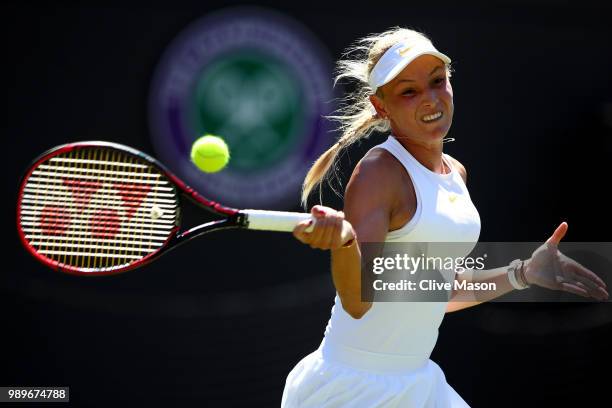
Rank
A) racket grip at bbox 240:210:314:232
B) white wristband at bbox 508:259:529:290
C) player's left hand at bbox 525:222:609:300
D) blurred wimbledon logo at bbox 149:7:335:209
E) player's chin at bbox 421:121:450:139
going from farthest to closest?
blurred wimbledon logo at bbox 149:7:335:209
white wristband at bbox 508:259:529:290
player's left hand at bbox 525:222:609:300
player's chin at bbox 421:121:450:139
racket grip at bbox 240:210:314:232

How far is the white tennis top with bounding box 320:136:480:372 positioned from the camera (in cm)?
234

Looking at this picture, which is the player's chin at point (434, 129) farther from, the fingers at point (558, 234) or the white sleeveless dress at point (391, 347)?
the fingers at point (558, 234)

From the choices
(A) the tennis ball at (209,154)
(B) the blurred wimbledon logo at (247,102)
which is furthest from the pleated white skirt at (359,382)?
(B) the blurred wimbledon logo at (247,102)

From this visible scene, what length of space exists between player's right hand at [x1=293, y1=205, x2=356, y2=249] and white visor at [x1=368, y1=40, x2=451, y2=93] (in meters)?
0.56

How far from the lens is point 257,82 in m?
3.68

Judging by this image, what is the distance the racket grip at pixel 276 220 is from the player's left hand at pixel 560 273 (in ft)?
2.78

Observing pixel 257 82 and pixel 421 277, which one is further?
pixel 257 82

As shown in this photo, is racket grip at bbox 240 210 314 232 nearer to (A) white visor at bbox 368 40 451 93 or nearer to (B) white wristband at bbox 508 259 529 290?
(A) white visor at bbox 368 40 451 93

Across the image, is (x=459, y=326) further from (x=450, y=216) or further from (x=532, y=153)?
(x=450, y=216)

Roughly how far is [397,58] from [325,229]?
64cm

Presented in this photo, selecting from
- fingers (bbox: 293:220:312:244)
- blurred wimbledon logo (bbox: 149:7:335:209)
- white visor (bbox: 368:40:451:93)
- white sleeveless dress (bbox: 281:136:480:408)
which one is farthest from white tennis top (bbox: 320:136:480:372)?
blurred wimbledon logo (bbox: 149:7:335:209)

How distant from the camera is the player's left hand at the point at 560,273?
257 cm

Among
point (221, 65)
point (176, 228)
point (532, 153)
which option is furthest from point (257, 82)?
point (176, 228)

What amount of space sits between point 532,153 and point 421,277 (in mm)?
1748
